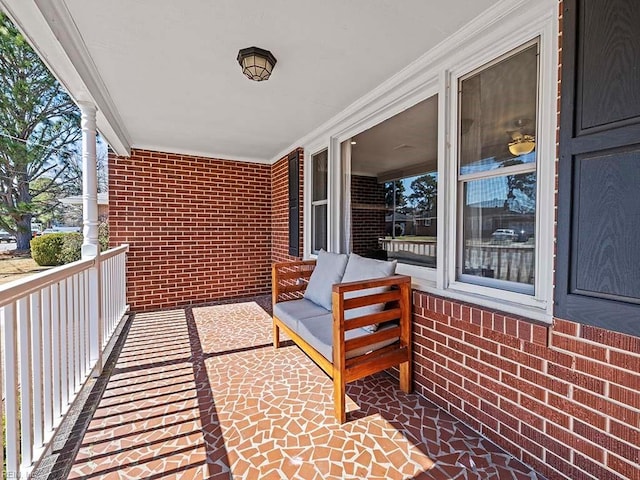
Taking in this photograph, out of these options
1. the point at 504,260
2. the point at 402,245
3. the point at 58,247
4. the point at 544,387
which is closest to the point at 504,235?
the point at 504,260

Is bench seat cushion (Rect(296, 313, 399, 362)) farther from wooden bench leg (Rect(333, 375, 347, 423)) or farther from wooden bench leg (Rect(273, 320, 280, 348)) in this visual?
wooden bench leg (Rect(273, 320, 280, 348))

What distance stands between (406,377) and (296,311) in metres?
1.07

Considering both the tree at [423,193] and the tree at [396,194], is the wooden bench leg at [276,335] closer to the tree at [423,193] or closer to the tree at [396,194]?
the tree at [423,193]

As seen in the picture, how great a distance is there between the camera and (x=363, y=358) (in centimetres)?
202

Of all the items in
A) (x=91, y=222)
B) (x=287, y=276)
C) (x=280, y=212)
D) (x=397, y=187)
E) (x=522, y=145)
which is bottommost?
(x=287, y=276)

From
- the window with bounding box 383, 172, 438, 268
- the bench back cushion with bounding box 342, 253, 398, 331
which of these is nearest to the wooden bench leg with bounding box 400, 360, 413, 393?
the bench back cushion with bounding box 342, 253, 398, 331

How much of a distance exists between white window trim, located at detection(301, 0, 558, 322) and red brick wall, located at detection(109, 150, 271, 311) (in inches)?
103

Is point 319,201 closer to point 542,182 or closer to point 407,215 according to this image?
point 407,215

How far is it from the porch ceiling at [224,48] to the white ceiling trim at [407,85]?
0.19ft

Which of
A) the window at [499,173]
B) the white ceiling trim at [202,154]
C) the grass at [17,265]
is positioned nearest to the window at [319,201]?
the white ceiling trim at [202,154]

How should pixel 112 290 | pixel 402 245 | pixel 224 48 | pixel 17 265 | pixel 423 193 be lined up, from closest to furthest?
pixel 224 48
pixel 17 265
pixel 112 290
pixel 423 193
pixel 402 245

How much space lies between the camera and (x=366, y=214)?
497cm

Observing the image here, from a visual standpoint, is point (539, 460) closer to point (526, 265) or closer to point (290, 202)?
point (526, 265)

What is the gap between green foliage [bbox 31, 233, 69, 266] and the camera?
2.74m
